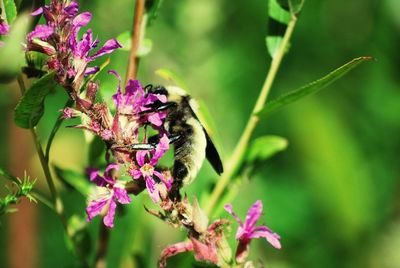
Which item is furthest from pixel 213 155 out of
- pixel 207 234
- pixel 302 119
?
pixel 302 119

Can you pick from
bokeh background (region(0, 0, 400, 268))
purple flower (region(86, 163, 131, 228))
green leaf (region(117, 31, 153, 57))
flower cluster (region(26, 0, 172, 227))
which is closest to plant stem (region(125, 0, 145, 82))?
green leaf (region(117, 31, 153, 57))

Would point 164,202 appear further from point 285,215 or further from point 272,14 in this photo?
point 285,215

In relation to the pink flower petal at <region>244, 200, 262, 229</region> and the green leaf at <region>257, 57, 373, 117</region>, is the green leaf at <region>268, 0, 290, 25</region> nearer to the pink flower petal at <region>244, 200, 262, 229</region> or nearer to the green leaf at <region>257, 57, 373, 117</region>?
the green leaf at <region>257, 57, 373, 117</region>

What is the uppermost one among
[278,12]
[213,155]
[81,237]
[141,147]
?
[278,12]

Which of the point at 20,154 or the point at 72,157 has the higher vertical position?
the point at 20,154

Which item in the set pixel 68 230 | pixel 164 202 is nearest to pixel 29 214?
pixel 68 230

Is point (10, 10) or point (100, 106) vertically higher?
point (10, 10)

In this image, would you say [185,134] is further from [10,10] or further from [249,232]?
[10,10]
